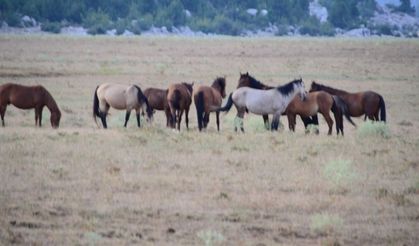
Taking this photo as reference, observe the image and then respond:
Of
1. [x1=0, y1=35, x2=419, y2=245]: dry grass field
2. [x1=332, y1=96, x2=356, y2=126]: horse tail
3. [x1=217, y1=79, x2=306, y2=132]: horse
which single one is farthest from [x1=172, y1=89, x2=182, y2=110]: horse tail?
[x1=332, y1=96, x2=356, y2=126]: horse tail

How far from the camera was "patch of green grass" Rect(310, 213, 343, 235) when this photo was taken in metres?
11.3

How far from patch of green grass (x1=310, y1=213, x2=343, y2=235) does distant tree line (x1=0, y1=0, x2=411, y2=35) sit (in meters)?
77.2

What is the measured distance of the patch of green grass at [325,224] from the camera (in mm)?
11305

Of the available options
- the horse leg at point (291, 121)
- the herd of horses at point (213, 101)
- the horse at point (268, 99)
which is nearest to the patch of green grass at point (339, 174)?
the horse at point (268, 99)

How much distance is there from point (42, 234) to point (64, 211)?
3.66ft

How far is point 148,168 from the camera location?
596 inches

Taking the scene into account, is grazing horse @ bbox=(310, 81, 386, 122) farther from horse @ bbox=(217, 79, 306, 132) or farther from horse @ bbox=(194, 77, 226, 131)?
horse @ bbox=(194, 77, 226, 131)

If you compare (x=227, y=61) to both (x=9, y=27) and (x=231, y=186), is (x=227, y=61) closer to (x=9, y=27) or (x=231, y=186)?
(x=231, y=186)

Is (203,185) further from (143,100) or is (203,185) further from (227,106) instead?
(143,100)

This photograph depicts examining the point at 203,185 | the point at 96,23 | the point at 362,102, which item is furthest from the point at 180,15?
the point at 203,185

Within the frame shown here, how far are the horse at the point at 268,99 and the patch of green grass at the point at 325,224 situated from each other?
8.32 meters

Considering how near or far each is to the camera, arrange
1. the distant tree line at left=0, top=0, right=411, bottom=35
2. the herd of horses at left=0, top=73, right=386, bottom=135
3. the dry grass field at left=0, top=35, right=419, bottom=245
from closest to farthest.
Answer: the dry grass field at left=0, top=35, right=419, bottom=245 → the herd of horses at left=0, top=73, right=386, bottom=135 → the distant tree line at left=0, top=0, right=411, bottom=35

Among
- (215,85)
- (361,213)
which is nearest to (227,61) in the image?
(215,85)

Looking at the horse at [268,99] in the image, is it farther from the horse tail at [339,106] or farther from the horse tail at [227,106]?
the horse tail at [339,106]
